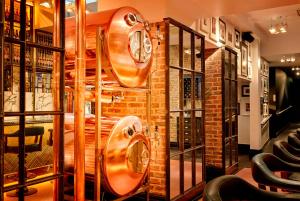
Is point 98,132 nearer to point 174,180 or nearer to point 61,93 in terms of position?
point 61,93

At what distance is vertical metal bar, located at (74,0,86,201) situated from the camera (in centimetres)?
264

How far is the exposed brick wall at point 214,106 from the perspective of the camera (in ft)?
19.2

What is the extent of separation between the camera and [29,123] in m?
4.83

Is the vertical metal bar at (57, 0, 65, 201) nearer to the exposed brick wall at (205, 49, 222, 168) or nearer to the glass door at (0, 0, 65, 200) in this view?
the glass door at (0, 0, 65, 200)

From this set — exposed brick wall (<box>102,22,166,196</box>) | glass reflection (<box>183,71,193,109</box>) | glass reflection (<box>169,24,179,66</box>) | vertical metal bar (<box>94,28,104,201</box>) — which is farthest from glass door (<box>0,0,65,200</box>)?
glass reflection (<box>183,71,193,109</box>)

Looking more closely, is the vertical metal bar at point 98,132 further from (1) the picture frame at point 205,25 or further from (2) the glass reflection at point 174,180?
(1) the picture frame at point 205,25

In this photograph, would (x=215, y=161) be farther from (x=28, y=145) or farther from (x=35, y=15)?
(x=35, y=15)

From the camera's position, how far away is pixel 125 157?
2922mm

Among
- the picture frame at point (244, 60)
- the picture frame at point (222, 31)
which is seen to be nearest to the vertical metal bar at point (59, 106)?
the picture frame at point (222, 31)

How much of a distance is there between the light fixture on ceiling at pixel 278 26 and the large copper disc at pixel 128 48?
5.06m

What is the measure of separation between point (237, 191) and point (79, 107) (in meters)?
1.47

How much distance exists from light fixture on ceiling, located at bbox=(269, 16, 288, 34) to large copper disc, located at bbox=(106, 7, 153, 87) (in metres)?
5.06

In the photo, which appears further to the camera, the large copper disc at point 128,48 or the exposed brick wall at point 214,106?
Result: the exposed brick wall at point 214,106

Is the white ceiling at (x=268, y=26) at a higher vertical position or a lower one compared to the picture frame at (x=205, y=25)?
higher
